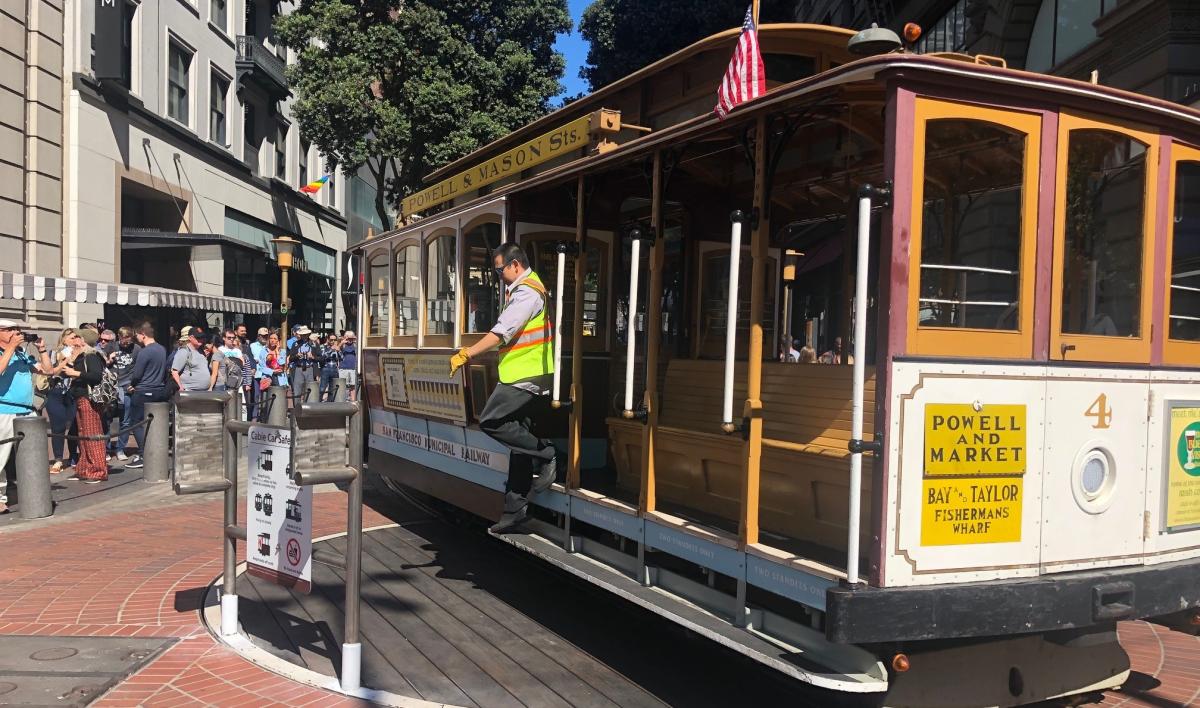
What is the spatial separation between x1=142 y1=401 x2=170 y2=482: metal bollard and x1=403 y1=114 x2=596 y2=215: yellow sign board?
12.9 ft

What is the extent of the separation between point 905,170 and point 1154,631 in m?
4.26

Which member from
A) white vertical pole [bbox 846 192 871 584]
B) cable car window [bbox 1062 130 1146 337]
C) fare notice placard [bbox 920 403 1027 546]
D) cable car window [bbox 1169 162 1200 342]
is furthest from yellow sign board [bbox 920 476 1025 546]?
cable car window [bbox 1169 162 1200 342]

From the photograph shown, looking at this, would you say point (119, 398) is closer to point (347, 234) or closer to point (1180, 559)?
point (1180, 559)

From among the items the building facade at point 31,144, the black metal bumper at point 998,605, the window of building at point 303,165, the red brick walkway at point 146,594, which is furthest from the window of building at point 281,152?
the black metal bumper at point 998,605

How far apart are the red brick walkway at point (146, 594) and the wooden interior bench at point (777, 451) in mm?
2303

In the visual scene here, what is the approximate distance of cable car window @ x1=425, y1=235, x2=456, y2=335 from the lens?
7.63 meters

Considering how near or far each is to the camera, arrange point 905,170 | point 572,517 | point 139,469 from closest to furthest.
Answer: point 905,170 → point 572,517 → point 139,469

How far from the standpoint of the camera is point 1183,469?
175 inches

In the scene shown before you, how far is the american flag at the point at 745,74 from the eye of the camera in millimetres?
4711

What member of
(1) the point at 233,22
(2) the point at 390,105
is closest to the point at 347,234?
(1) the point at 233,22

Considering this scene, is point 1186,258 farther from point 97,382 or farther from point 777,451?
point 97,382

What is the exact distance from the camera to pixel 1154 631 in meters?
6.10

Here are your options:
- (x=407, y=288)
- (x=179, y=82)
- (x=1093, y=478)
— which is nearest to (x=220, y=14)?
(x=179, y=82)

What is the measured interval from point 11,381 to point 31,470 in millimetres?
1016
